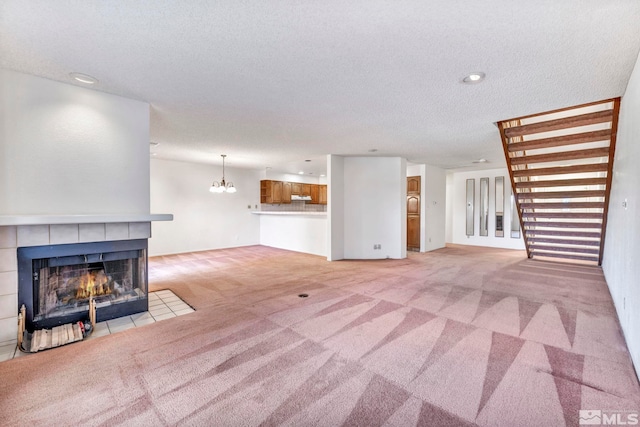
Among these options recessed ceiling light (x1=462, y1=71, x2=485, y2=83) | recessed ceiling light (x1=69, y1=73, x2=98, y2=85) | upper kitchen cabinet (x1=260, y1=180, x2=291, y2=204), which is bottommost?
upper kitchen cabinet (x1=260, y1=180, x2=291, y2=204)

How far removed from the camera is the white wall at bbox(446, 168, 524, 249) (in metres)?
8.21

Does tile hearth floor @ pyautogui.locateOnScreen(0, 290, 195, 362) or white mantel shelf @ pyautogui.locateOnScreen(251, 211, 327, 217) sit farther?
white mantel shelf @ pyautogui.locateOnScreen(251, 211, 327, 217)

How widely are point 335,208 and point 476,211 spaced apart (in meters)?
5.23

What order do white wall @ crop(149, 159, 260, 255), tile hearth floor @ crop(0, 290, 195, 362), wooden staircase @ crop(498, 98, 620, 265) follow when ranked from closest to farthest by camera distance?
tile hearth floor @ crop(0, 290, 195, 362), wooden staircase @ crop(498, 98, 620, 265), white wall @ crop(149, 159, 260, 255)

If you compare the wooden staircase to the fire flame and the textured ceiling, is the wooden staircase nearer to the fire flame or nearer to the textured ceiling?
the textured ceiling

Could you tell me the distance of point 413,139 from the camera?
4930mm

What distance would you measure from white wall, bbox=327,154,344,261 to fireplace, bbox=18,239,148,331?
3779mm

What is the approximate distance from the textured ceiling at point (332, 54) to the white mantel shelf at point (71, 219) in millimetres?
1300

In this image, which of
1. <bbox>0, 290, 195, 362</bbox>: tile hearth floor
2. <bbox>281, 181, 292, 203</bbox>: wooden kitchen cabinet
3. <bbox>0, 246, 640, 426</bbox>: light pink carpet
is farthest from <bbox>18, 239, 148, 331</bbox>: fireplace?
<bbox>281, 181, 292, 203</bbox>: wooden kitchen cabinet

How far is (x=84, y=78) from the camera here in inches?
104

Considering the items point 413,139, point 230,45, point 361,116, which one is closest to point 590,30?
point 361,116

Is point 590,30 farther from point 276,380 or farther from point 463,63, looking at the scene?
point 276,380

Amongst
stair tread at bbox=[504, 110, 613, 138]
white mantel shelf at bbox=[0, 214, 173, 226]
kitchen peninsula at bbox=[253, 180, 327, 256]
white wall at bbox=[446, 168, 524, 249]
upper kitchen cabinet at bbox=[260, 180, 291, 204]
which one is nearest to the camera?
white mantel shelf at bbox=[0, 214, 173, 226]

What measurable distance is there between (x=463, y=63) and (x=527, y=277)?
13.6 ft
